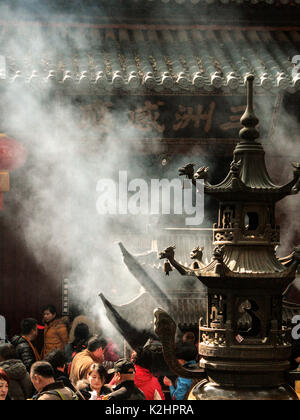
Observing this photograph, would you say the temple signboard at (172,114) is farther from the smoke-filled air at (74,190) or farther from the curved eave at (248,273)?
the curved eave at (248,273)

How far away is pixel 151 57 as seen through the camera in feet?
33.0

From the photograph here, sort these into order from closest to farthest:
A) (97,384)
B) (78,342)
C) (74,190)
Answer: (97,384)
(78,342)
(74,190)

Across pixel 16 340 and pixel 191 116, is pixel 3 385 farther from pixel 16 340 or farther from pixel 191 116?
pixel 191 116

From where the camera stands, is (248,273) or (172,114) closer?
(248,273)

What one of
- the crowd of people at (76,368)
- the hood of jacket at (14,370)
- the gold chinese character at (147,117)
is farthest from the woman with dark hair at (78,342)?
the gold chinese character at (147,117)

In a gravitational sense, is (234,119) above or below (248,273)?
Answer: above

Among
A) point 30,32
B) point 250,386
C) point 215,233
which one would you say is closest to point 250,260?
point 215,233

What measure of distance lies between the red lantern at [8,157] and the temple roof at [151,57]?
2.65 feet

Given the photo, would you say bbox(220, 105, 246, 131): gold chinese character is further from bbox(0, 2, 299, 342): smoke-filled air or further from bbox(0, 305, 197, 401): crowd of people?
bbox(0, 305, 197, 401): crowd of people

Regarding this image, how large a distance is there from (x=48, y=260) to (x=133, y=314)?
5.31 ft

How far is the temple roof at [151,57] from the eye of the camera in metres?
9.26

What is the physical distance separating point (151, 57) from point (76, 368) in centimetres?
410

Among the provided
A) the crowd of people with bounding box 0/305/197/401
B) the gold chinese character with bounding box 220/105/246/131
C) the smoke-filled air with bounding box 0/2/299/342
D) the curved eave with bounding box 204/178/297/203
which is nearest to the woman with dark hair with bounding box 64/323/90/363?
the crowd of people with bounding box 0/305/197/401

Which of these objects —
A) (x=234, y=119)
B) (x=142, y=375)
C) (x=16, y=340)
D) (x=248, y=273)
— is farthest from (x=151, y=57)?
(x=248, y=273)
